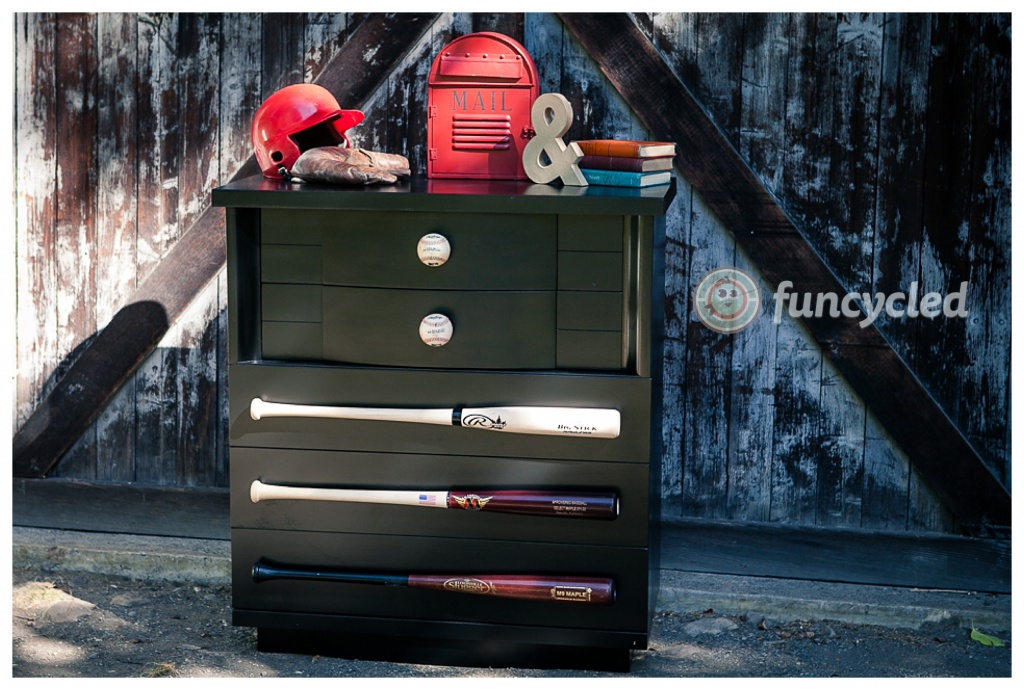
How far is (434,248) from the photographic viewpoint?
9.05 feet

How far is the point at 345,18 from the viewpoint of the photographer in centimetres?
354

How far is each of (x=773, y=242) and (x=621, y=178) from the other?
2.57 feet

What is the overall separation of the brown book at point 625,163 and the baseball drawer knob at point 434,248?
0.43 m

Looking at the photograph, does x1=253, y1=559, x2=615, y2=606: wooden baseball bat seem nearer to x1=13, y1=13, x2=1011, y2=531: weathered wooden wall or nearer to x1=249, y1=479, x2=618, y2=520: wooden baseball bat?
x1=249, y1=479, x2=618, y2=520: wooden baseball bat

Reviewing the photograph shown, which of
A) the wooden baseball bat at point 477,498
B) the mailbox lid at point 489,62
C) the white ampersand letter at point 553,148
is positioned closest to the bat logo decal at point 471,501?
the wooden baseball bat at point 477,498

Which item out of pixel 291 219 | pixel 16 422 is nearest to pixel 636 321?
pixel 291 219

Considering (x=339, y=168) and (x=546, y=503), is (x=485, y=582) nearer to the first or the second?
(x=546, y=503)

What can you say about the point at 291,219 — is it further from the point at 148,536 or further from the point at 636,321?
the point at 148,536

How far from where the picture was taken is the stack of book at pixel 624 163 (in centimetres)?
281

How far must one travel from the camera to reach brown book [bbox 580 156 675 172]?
9.21 ft

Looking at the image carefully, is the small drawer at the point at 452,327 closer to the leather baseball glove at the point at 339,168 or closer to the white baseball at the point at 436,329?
the white baseball at the point at 436,329

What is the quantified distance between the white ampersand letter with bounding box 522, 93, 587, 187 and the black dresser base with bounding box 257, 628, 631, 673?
3.93ft

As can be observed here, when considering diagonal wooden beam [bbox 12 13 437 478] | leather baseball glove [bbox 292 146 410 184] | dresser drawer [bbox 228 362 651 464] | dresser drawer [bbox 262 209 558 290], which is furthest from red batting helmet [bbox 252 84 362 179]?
dresser drawer [bbox 228 362 651 464]
